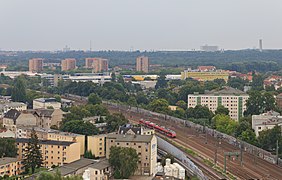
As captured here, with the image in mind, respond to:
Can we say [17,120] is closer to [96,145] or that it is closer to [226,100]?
[96,145]

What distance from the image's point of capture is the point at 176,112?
42.4m

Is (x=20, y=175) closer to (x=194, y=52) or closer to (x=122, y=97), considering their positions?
(x=122, y=97)

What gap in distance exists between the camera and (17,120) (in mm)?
33062

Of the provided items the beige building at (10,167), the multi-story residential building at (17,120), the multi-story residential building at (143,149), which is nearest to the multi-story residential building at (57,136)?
the multi-story residential building at (143,149)

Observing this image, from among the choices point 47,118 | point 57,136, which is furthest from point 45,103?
point 57,136

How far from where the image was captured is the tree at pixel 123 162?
2322 centimetres

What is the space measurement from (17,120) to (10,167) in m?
9.46

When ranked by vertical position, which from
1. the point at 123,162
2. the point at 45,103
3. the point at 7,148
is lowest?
the point at 123,162

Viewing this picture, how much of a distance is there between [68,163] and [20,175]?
207cm

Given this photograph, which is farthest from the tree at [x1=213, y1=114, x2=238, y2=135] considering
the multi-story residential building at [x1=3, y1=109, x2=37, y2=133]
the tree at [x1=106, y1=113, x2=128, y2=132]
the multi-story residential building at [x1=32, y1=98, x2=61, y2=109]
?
the multi-story residential building at [x1=32, y1=98, x2=61, y2=109]

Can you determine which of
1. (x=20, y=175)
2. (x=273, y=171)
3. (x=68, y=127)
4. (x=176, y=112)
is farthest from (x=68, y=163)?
(x=176, y=112)

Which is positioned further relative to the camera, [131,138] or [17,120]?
[17,120]

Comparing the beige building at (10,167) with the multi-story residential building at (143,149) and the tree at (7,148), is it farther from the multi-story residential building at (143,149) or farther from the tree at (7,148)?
the multi-story residential building at (143,149)

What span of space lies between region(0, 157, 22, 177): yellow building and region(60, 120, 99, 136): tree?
558 cm
